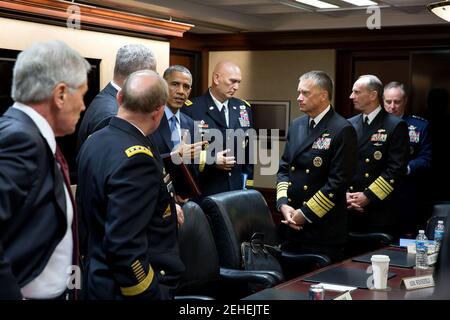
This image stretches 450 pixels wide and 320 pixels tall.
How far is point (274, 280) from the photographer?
3430 mm

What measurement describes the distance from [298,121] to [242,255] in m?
1.25

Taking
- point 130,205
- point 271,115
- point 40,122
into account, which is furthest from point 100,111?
point 271,115

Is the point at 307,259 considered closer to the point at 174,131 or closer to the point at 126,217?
the point at 174,131

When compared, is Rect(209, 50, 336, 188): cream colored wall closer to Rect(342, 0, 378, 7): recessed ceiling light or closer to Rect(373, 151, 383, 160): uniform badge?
Rect(342, 0, 378, 7): recessed ceiling light

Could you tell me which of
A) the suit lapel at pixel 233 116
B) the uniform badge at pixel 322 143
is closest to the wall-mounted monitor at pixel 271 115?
the suit lapel at pixel 233 116

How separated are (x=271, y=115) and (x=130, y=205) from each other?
18.8ft

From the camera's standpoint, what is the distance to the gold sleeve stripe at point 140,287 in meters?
2.45

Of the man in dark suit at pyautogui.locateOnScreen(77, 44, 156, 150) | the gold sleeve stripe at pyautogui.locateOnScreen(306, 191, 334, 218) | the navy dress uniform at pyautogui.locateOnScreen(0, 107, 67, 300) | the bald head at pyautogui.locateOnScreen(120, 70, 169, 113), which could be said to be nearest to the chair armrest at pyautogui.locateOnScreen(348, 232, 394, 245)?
the gold sleeve stripe at pyautogui.locateOnScreen(306, 191, 334, 218)

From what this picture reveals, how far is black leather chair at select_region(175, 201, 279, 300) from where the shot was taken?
3.34 m

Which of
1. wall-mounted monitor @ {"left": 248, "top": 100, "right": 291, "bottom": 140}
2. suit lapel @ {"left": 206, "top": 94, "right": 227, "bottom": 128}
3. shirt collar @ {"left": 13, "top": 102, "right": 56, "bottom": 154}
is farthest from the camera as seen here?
wall-mounted monitor @ {"left": 248, "top": 100, "right": 291, "bottom": 140}

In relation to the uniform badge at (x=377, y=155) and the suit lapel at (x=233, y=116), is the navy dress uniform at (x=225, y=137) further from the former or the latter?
the uniform badge at (x=377, y=155)

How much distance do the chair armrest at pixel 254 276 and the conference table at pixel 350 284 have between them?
30cm

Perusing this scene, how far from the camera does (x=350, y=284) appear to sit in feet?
9.73

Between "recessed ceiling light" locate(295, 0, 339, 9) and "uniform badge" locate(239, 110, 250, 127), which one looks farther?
"recessed ceiling light" locate(295, 0, 339, 9)
